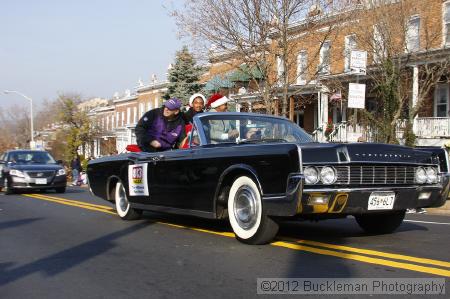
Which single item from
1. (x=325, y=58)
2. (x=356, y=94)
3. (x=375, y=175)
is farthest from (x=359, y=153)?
(x=325, y=58)

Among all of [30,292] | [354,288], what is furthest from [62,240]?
[354,288]

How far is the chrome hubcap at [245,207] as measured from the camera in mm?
5630

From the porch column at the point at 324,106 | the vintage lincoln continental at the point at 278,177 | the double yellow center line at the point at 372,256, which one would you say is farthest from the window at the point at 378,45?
the double yellow center line at the point at 372,256

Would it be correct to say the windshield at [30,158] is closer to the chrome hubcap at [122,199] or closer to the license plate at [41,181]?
the license plate at [41,181]

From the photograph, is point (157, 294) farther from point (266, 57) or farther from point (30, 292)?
point (266, 57)

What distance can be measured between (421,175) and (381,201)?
71 cm

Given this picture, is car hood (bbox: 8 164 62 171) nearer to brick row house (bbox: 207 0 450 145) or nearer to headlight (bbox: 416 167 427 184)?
brick row house (bbox: 207 0 450 145)

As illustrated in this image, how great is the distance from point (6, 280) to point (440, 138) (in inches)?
753

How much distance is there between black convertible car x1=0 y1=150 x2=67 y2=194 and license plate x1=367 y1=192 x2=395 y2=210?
1280 centimetres

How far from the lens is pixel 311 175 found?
5.14 meters

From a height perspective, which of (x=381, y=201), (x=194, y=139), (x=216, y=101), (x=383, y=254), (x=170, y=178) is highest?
(x=216, y=101)

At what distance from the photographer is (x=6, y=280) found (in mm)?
4684

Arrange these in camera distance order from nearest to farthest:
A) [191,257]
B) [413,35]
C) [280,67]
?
1. [191,257]
2. [413,35]
3. [280,67]

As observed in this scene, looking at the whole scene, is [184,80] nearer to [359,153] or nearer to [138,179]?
[138,179]
